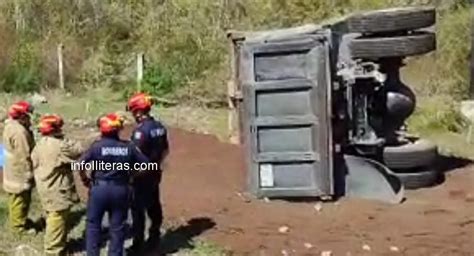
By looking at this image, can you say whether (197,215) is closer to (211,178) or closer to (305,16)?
(211,178)

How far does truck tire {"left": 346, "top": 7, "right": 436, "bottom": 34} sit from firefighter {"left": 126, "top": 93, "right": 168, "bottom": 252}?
9.67ft

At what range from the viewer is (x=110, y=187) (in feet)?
29.7

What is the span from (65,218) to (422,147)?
4130 mm

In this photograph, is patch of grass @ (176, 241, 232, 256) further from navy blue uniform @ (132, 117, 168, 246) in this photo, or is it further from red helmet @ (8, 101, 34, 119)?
red helmet @ (8, 101, 34, 119)

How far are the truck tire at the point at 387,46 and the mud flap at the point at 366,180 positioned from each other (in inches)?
43.5

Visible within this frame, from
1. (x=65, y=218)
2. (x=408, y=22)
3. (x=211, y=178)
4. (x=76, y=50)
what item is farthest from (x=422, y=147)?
(x=76, y=50)

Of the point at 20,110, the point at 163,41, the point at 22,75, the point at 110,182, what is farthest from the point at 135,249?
the point at 163,41

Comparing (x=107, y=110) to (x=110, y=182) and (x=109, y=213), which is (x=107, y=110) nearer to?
(x=109, y=213)

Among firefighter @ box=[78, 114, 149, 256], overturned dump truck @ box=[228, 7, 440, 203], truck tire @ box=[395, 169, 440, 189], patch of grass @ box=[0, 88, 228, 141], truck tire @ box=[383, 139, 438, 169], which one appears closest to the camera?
firefighter @ box=[78, 114, 149, 256]

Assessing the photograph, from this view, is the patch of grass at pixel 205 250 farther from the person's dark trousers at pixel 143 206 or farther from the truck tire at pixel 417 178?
the truck tire at pixel 417 178

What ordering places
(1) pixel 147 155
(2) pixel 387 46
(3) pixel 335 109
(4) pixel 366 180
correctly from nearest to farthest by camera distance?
(1) pixel 147 155
(3) pixel 335 109
(4) pixel 366 180
(2) pixel 387 46

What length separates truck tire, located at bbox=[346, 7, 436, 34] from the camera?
11.7 metres

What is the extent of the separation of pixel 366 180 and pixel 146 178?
2.72 metres

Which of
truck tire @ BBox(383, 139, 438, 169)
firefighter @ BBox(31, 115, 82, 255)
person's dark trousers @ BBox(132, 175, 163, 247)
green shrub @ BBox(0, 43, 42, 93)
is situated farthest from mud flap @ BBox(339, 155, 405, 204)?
green shrub @ BBox(0, 43, 42, 93)
